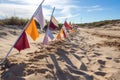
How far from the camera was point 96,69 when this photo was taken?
18.9 ft

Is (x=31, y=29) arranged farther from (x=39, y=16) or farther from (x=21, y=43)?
(x=39, y=16)

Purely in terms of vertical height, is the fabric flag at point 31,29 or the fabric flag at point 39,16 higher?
the fabric flag at point 39,16

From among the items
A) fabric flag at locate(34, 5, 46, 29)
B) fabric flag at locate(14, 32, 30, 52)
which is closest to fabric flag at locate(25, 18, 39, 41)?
fabric flag at locate(14, 32, 30, 52)

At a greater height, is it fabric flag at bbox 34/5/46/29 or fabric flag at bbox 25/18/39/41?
fabric flag at bbox 34/5/46/29

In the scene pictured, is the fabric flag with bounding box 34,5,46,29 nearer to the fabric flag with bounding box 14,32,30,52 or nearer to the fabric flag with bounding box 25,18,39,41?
the fabric flag with bounding box 25,18,39,41

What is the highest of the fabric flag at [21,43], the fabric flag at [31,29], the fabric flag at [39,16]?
the fabric flag at [39,16]

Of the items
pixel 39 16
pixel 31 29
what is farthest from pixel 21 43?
pixel 39 16

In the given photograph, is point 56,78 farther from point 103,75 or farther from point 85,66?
point 85,66

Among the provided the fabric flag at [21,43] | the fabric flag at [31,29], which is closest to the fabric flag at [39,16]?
the fabric flag at [31,29]

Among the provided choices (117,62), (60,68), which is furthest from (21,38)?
(117,62)

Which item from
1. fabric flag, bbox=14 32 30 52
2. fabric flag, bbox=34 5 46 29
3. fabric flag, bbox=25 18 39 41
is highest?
fabric flag, bbox=34 5 46 29

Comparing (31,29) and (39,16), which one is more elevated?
(39,16)

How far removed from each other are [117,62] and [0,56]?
3.04m

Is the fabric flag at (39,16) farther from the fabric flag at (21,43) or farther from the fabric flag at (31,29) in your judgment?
the fabric flag at (21,43)
